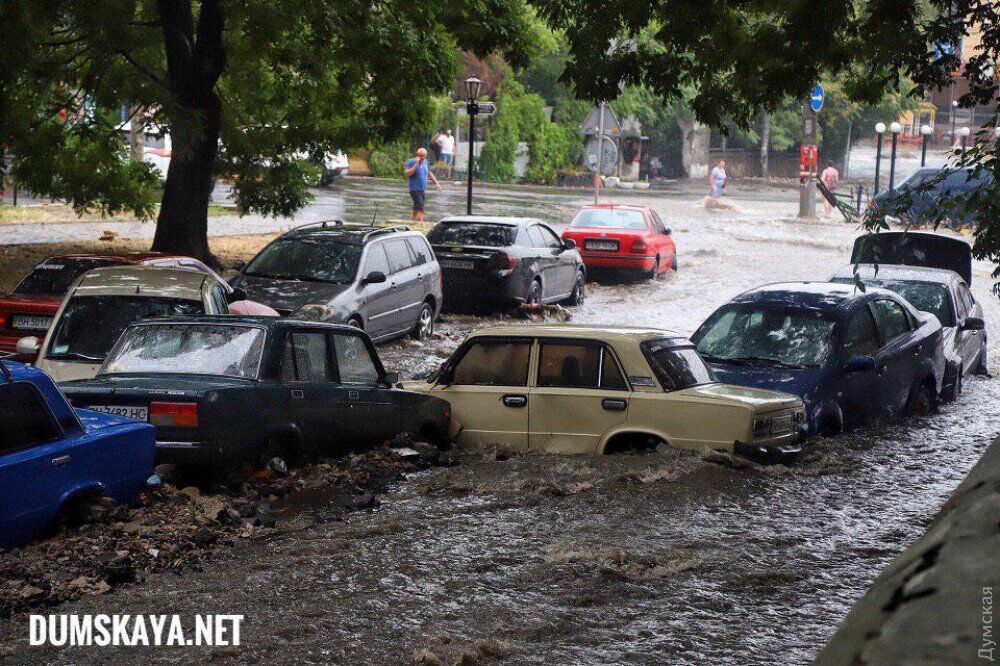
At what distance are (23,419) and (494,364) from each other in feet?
15.4

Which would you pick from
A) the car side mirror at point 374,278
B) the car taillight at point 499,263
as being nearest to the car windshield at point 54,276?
the car side mirror at point 374,278

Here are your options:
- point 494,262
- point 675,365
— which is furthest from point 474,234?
point 675,365

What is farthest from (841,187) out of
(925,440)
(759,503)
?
(759,503)

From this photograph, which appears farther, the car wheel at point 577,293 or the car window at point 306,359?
the car wheel at point 577,293

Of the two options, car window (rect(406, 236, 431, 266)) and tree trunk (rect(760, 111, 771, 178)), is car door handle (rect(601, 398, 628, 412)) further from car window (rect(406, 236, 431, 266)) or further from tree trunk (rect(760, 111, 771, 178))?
tree trunk (rect(760, 111, 771, 178))

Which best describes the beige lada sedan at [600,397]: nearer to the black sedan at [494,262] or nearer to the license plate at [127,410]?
the license plate at [127,410]

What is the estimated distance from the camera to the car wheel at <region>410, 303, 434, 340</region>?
19.1 meters

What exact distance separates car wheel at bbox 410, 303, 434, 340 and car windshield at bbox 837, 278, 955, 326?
5.96 meters

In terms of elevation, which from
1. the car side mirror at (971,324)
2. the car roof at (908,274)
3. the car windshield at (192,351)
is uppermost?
the car roof at (908,274)

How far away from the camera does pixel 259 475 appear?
30.7ft

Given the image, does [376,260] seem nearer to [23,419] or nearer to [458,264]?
[458,264]

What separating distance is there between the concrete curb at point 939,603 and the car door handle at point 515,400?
963cm

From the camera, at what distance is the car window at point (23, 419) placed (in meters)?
7.21

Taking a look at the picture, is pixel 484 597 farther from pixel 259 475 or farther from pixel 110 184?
pixel 110 184
